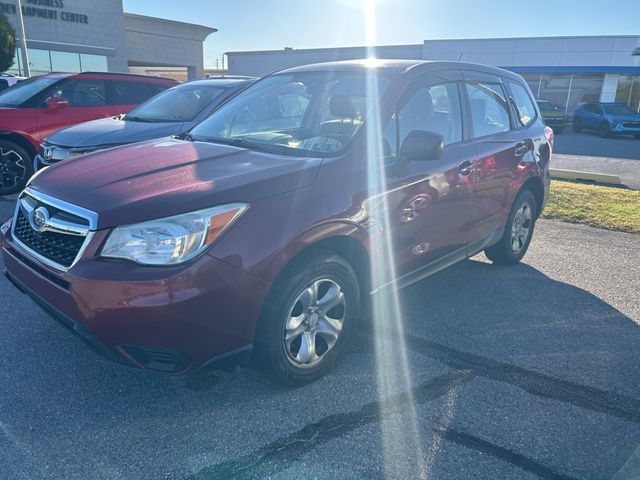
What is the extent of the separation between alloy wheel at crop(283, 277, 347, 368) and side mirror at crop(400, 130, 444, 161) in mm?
969

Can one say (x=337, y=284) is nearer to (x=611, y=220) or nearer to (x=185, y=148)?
(x=185, y=148)

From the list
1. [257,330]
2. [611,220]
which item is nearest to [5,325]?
[257,330]

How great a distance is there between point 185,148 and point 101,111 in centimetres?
582

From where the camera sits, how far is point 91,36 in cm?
2928

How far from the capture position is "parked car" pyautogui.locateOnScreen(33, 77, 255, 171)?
632 centimetres

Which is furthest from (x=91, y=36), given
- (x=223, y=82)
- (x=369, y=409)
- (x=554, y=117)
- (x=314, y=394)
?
(x=369, y=409)

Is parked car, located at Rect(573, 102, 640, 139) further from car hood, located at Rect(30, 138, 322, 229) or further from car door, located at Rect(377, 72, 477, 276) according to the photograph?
car hood, located at Rect(30, 138, 322, 229)

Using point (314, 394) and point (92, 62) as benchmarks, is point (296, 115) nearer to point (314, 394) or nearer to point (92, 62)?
point (314, 394)

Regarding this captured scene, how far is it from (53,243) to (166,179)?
0.67 m

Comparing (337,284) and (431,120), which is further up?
(431,120)

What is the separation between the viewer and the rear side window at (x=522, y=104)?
16.8ft

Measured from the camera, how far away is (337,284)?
3.16 m

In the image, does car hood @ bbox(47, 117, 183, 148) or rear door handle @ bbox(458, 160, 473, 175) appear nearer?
rear door handle @ bbox(458, 160, 473, 175)

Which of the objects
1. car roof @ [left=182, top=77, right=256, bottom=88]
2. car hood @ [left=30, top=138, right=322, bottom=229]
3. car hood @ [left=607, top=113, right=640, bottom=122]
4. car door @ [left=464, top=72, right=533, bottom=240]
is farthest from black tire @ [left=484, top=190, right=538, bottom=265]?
car hood @ [left=607, top=113, right=640, bottom=122]
